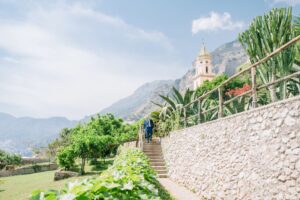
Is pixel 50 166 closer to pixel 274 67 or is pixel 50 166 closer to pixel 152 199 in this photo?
pixel 274 67

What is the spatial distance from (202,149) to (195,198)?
1.65 meters

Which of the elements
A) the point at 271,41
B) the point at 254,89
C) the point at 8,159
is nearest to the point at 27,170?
the point at 8,159

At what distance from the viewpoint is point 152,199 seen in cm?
277

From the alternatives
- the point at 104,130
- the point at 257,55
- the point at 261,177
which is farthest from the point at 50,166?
the point at 261,177

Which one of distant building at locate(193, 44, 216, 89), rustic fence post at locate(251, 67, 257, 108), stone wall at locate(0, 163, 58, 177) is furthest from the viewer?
distant building at locate(193, 44, 216, 89)

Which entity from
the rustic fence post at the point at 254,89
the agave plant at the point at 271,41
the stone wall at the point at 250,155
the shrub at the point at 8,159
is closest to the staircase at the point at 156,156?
the stone wall at the point at 250,155

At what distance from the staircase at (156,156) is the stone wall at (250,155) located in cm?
404

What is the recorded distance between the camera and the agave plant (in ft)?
34.4

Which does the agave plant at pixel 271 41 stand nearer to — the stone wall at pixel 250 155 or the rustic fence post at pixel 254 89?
the rustic fence post at pixel 254 89

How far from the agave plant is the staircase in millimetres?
7672

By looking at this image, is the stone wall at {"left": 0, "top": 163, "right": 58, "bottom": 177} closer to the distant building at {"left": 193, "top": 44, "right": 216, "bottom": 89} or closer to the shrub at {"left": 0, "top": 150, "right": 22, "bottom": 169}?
the shrub at {"left": 0, "top": 150, "right": 22, "bottom": 169}

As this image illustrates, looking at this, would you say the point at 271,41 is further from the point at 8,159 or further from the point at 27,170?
the point at 8,159

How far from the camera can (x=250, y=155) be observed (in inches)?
329

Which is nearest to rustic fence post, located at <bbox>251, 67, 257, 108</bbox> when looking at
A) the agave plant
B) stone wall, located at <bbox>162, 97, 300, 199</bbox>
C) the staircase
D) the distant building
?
stone wall, located at <bbox>162, 97, 300, 199</bbox>
